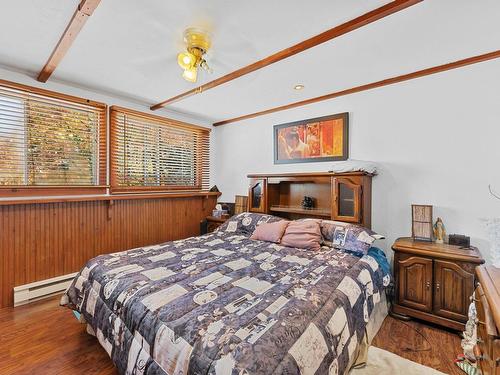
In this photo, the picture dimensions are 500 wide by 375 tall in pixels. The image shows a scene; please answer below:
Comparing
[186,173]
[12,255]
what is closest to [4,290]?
[12,255]

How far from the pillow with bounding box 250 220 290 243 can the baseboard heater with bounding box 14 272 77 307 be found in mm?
2208

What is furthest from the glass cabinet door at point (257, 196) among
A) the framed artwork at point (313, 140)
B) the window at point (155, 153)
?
the window at point (155, 153)

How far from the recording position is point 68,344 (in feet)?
6.19

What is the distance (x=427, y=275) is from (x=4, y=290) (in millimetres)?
4058

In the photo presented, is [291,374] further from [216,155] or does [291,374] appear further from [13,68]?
[216,155]

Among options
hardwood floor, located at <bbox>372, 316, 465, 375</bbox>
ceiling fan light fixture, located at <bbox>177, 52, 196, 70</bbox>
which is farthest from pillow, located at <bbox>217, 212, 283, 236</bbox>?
ceiling fan light fixture, located at <bbox>177, 52, 196, 70</bbox>

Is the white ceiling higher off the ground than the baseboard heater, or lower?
higher

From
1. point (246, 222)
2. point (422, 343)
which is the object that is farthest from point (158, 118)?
point (422, 343)

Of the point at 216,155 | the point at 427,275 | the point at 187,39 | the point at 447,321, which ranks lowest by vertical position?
the point at 447,321

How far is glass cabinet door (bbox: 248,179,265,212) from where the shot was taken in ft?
11.2

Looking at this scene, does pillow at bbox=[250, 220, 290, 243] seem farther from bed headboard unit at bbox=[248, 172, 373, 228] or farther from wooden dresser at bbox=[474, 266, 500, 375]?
wooden dresser at bbox=[474, 266, 500, 375]

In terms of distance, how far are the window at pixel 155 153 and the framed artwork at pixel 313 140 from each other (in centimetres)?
145

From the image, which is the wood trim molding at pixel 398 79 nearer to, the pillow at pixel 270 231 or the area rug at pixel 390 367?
the pillow at pixel 270 231

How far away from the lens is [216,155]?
448 cm
